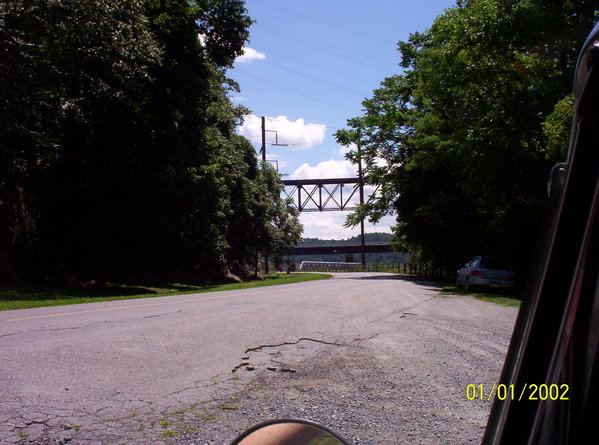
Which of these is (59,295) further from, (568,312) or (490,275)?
(568,312)

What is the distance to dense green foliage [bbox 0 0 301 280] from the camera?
59.9ft

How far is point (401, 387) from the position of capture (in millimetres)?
5527

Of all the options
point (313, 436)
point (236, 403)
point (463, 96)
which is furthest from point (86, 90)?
point (313, 436)

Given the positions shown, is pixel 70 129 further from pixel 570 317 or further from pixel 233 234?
pixel 570 317

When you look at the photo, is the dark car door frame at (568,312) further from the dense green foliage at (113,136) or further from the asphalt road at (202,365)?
the dense green foliage at (113,136)

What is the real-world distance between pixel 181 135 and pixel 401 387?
23.1 metres

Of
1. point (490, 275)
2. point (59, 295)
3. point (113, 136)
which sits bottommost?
point (59, 295)

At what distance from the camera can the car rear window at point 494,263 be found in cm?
2177

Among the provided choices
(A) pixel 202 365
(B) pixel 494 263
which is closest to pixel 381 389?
(A) pixel 202 365

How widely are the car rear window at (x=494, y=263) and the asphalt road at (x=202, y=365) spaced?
10.7 metres

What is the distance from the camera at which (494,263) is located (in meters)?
22.0

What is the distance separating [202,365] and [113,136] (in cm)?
1918
